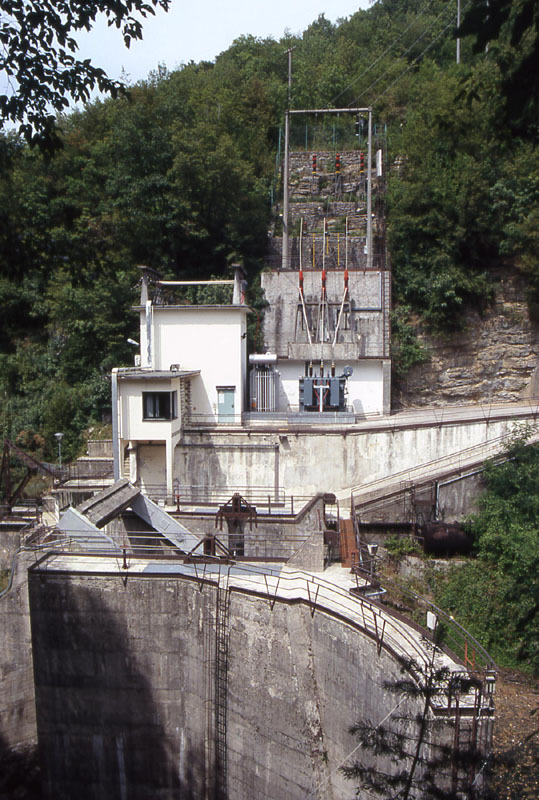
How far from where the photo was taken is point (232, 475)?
19.9 m

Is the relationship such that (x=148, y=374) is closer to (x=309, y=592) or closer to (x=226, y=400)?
(x=226, y=400)

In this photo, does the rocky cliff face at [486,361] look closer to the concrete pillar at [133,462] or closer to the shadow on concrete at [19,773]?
the concrete pillar at [133,462]

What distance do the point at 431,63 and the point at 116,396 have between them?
2694 centimetres

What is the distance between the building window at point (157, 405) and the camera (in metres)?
19.3

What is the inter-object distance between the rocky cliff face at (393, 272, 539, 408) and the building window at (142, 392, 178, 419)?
958 cm

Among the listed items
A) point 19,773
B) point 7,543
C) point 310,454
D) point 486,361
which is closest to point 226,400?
point 310,454

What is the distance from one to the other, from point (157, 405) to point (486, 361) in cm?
1264

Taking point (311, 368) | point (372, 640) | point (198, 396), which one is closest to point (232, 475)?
point (198, 396)

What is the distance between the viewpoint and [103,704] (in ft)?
45.7

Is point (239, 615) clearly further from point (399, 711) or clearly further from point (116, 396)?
point (116, 396)

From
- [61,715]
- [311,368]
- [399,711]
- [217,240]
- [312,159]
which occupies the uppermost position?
[312,159]

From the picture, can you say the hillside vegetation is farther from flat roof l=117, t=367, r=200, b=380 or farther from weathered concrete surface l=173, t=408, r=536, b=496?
weathered concrete surface l=173, t=408, r=536, b=496

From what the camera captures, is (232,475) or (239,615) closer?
(239,615)

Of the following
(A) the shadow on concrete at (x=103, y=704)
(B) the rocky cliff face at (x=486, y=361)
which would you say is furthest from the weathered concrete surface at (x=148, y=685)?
(B) the rocky cliff face at (x=486, y=361)
